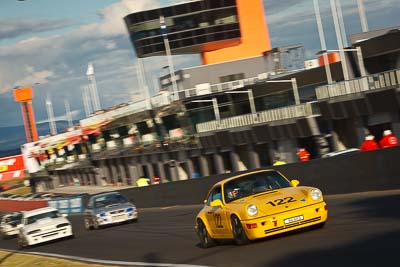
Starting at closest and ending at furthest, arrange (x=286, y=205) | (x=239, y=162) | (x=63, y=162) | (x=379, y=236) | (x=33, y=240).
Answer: (x=379, y=236), (x=286, y=205), (x=33, y=240), (x=239, y=162), (x=63, y=162)

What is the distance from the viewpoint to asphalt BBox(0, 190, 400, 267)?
11.2 meters

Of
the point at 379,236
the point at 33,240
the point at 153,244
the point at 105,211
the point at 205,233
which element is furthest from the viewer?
the point at 105,211

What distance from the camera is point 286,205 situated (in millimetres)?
13969

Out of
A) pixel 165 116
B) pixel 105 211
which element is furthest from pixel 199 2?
pixel 105 211

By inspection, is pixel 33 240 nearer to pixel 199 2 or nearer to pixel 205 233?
pixel 205 233

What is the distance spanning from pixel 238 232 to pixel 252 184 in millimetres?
1107

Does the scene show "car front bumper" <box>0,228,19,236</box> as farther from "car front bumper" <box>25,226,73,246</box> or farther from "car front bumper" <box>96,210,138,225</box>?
"car front bumper" <box>25,226,73,246</box>

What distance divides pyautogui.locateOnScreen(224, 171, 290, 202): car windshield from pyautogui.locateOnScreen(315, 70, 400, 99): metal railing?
28.0 m

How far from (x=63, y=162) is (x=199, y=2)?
39.2m

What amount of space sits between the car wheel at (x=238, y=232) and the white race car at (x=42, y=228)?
42.8 feet

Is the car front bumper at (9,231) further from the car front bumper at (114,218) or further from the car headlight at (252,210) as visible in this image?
the car headlight at (252,210)

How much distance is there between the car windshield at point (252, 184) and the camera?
1504cm

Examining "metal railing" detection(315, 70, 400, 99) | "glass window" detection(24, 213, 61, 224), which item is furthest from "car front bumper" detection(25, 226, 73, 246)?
"metal railing" detection(315, 70, 400, 99)

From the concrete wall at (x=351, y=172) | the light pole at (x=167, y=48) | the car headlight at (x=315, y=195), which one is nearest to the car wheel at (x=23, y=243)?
the concrete wall at (x=351, y=172)
